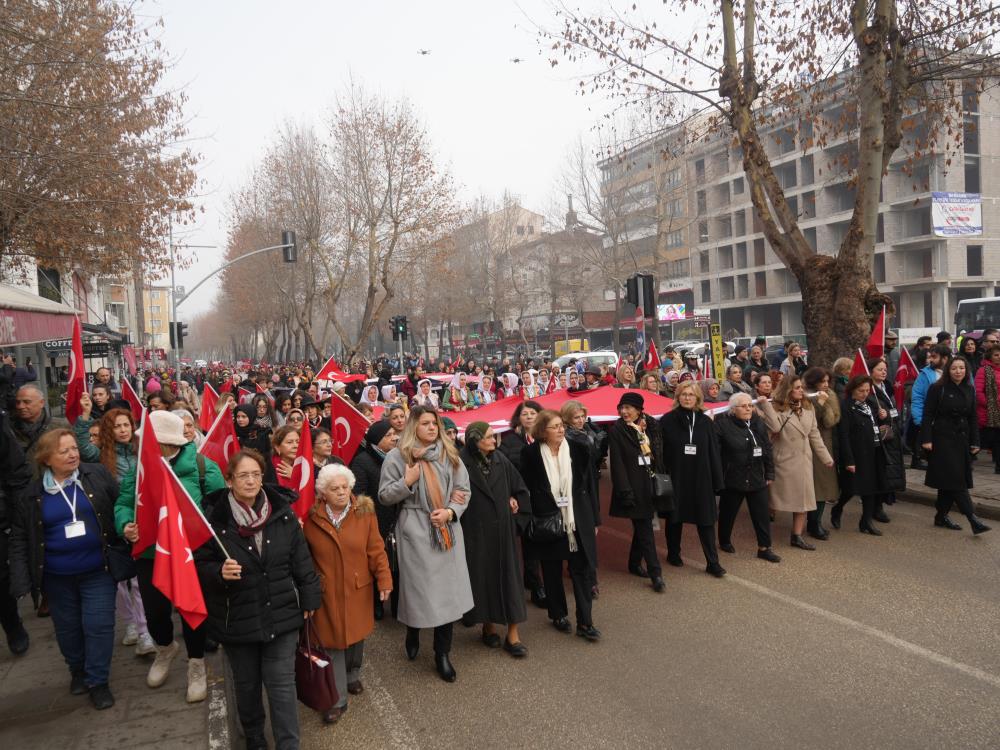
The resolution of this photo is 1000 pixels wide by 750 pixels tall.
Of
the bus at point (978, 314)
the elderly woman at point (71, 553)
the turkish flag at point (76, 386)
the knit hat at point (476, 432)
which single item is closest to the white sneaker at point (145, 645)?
the elderly woman at point (71, 553)

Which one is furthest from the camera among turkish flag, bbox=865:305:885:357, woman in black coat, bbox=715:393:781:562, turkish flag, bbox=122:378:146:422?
turkish flag, bbox=865:305:885:357

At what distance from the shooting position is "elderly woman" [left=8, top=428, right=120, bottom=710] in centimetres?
488

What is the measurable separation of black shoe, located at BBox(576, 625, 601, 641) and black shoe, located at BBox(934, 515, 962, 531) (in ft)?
15.3

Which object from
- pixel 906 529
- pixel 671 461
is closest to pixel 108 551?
pixel 671 461

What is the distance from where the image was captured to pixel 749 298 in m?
60.7

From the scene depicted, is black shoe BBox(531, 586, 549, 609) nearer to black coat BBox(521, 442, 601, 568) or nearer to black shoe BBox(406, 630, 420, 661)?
black coat BBox(521, 442, 601, 568)

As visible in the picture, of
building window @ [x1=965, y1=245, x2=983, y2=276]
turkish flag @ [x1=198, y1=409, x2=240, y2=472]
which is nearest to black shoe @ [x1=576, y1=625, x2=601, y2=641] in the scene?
turkish flag @ [x1=198, y1=409, x2=240, y2=472]

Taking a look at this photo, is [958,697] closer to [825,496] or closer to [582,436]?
[582,436]

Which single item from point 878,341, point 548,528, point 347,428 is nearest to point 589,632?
point 548,528

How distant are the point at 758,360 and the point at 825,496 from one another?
6193 millimetres

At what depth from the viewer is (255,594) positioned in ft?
13.3

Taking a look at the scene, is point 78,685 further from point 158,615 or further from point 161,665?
point 158,615

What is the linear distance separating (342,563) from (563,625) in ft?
6.93

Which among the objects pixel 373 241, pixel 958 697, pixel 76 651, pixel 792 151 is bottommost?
pixel 958 697
